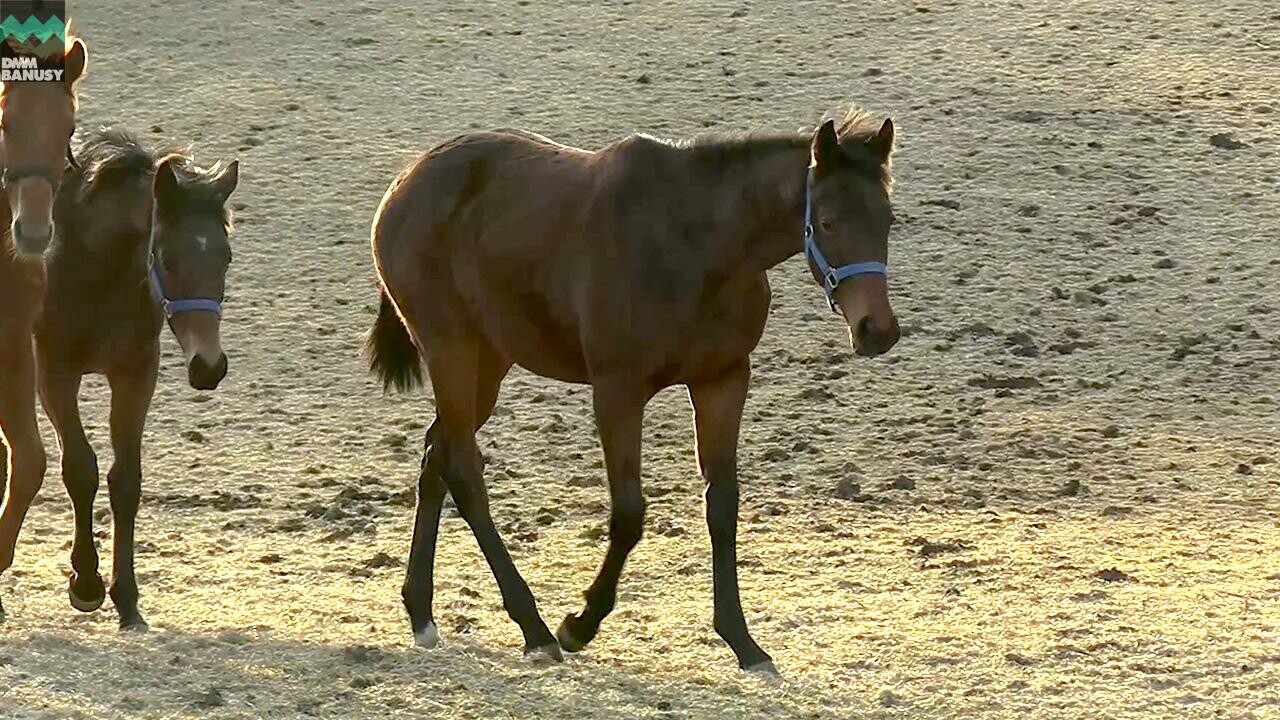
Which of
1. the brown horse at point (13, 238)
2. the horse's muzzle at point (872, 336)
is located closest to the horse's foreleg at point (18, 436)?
the brown horse at point (13, 238)

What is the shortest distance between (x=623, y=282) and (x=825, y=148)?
2.88ft

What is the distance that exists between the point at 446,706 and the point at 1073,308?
792 cm

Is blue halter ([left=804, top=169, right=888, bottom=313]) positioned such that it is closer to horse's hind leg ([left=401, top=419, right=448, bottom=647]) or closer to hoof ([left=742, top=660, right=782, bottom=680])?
hoof ([left=742, top=660, right=782, bottom=680])

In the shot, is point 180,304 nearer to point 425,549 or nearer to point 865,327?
point 425,549

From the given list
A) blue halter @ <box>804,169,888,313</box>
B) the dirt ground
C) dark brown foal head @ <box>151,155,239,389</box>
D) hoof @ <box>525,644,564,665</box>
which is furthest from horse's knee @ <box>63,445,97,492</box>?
blue halter @ <box>804,169,888,313</box>

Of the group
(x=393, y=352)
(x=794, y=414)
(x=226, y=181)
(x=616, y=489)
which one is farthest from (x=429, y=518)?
(x=794, y=414)

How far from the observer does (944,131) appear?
627 inches

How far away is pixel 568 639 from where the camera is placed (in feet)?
21.7

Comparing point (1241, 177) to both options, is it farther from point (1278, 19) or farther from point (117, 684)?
point (117, 684)

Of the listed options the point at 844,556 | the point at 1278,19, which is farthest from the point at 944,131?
the point at 844,556

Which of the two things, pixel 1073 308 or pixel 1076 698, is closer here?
pixel 1076 698

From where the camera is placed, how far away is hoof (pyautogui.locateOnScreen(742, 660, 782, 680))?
630 cm

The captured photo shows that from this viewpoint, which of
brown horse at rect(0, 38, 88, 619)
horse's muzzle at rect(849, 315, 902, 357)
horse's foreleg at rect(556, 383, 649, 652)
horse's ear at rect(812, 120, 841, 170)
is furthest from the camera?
horse's foreleg at rect(556, 383, 649, 652)

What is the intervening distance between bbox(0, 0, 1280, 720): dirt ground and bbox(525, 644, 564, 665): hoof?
138 mm
